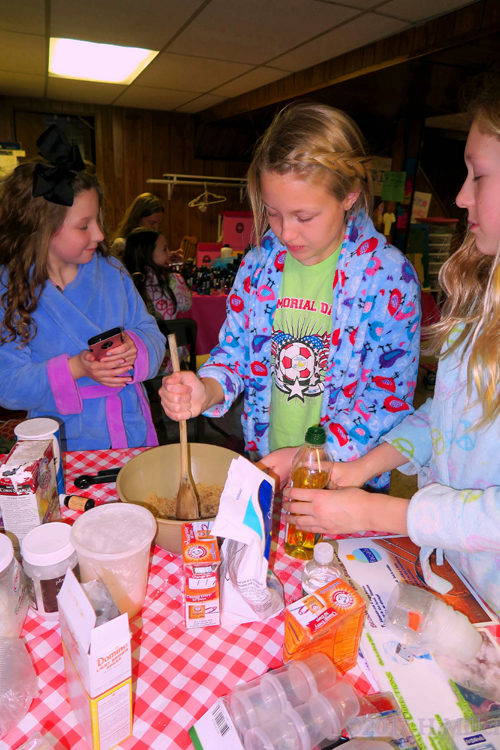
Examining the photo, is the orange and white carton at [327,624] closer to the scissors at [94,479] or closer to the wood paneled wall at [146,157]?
the scissors at [94,479]

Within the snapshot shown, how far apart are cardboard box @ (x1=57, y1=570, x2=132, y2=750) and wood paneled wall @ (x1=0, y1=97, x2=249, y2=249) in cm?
605

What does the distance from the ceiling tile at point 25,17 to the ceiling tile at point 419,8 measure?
203 cm

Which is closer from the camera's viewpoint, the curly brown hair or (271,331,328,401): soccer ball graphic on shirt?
(271,331,328,401): soccer ball graphic on shirt

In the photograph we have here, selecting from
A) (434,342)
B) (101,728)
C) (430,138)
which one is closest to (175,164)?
(430,138)

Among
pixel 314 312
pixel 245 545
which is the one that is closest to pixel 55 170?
pixel 314 312

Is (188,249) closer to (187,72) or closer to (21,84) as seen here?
(187,72)

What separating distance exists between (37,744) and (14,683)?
0.08 m

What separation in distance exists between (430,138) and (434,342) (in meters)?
6.25

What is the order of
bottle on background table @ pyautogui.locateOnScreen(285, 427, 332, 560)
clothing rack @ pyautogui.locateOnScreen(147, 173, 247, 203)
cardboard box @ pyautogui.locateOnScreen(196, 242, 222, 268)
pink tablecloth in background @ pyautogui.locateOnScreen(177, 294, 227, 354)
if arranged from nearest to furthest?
bottle on background table @ pyautogui.locateOnScreen(285, 427, 332, 560), pink tablecloth in background @ pyautogui.locateOnScreen(177, 294, 227, 354), cardboard box @ pyautogui.locateOnScreen(196, 242, 222, 268), clothing rack @ pyautogui.locateOnScreen(147, 173, 247, 203)

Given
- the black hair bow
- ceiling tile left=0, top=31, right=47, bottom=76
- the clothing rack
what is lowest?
the black hair bow

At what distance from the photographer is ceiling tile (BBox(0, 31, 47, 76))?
137 inches

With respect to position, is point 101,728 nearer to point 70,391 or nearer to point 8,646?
point 8,646

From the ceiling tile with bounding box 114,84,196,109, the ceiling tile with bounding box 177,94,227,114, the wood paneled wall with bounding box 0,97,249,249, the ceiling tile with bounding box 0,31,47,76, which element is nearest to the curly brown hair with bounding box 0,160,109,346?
the ceiling tile with bounding box 0,31,47,76

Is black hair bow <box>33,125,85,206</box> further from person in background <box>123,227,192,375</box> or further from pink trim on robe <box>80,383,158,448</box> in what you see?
person in background <box>123,227,192,375</box>
